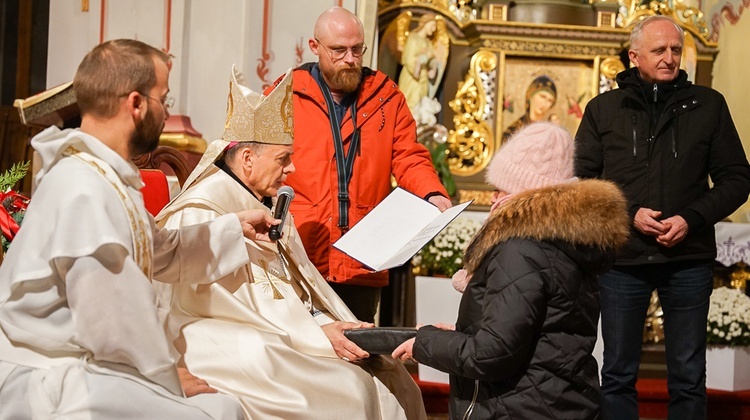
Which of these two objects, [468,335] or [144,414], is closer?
[144,414]

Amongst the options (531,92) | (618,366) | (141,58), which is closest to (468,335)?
(141,58)

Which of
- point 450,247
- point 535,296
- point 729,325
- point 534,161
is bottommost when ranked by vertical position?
point 729,325

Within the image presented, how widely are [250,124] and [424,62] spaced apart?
13.0 ft

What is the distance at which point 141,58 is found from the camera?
2531mm

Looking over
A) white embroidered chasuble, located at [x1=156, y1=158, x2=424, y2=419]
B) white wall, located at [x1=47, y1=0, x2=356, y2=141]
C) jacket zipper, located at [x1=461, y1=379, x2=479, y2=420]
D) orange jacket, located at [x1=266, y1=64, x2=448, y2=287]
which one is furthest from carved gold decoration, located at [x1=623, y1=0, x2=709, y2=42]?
jacket zipper, located at [x1=461, y1=379, x2=479, y2=420]

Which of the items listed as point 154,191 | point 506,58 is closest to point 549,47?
point 506,58

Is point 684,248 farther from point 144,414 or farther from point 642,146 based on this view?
point 144,414

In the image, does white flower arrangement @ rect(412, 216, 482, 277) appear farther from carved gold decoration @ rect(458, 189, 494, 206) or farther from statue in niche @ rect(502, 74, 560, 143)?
statue in niche @ rect(502, 74, 560, 143)

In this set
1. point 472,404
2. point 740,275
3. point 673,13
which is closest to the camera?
point 472,404

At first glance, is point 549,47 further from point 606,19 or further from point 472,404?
point 472,404

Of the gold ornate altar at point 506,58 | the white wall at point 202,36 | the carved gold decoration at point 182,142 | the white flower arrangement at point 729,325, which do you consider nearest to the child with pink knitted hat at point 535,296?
the white flower arrangement at point 729,325

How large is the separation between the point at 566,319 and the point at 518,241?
261 mm

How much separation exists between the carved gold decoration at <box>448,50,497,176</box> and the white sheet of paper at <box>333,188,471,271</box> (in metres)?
3.82

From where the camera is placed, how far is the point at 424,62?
748 centimetres
